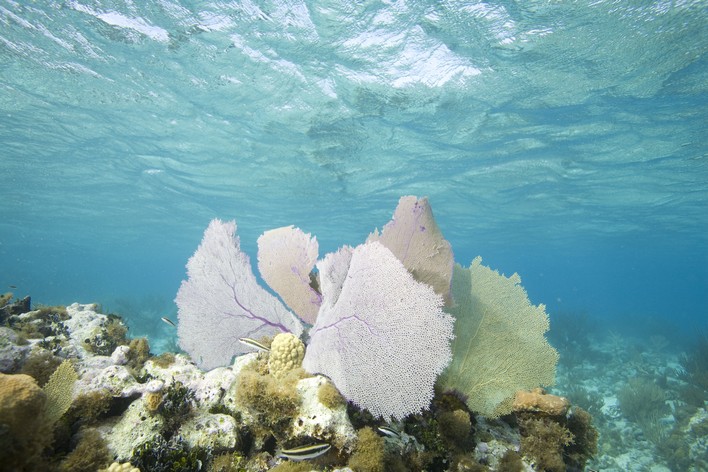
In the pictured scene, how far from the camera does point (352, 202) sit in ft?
96.6

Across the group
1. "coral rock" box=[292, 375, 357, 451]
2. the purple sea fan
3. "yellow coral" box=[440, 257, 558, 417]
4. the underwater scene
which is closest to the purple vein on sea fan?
the underwater scene

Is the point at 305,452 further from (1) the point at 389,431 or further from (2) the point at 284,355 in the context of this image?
(2) the point at 284,355

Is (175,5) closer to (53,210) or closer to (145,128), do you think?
(145,128)

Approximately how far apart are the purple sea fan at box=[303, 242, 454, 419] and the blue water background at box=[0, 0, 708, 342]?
912 centimetres

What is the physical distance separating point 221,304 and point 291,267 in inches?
46.0

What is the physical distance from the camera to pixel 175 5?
9.52 m

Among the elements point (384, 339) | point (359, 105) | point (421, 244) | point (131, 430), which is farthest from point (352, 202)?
point (131, 430)

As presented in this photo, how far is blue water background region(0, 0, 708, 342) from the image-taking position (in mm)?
9898

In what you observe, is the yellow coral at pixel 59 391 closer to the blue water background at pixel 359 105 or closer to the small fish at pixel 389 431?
the small fish at pixel 389 431

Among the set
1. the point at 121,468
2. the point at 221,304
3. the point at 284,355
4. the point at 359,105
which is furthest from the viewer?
the point at 359,105

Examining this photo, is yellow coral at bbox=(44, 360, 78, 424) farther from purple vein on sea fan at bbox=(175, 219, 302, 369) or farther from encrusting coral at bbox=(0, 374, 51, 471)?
purple vein on sea fan at bbox=(175, 219, 302, 369)

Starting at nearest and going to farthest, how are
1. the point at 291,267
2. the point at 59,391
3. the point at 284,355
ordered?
the point at 59,391
the point at 284,355
the point at 291,267

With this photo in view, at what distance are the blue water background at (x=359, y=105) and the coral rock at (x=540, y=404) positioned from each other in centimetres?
977

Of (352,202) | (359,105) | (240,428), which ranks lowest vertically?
(240,428)
